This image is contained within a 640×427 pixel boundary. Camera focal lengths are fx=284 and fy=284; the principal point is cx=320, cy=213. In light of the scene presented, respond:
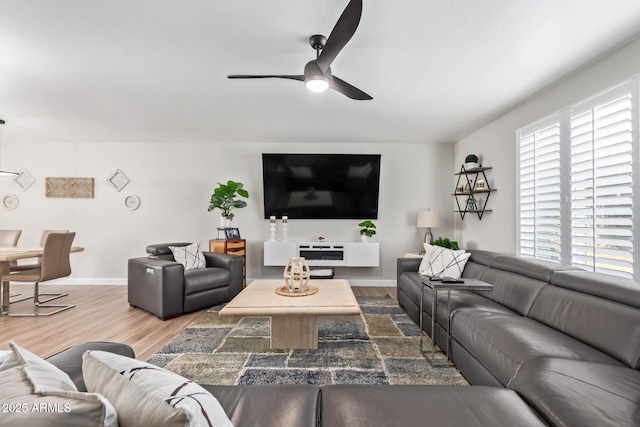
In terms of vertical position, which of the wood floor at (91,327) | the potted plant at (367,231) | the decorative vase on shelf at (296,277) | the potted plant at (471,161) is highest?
the potted plant at (471,161)

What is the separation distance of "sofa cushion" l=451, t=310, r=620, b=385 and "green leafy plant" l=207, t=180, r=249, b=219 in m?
3.47

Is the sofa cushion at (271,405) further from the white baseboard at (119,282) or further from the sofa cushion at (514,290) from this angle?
the white baseboard at (119,282)

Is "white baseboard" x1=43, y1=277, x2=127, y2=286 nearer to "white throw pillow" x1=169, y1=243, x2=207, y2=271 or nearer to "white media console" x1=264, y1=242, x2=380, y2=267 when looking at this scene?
"white throw pillow" x1=169, y1=243, x2=207, y2=271

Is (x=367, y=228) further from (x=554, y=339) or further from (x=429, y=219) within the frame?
(x=554, y=339)

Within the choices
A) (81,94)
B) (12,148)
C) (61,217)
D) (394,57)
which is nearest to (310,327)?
(394,57)

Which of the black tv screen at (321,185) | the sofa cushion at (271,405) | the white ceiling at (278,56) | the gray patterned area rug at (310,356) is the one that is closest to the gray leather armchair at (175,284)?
the gray patterned area rug at (310,356)

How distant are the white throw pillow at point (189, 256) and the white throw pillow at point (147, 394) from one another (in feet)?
10.5

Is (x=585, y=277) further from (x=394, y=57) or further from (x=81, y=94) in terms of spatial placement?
(x=81, y=94)

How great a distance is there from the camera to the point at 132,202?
A: 493 cm

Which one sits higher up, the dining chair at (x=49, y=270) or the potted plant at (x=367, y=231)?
the potted plant at (x=367, y=231)

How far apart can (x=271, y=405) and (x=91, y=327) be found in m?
3.06

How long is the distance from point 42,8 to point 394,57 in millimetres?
2358

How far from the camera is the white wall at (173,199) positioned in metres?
4.89

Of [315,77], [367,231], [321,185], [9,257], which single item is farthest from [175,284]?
[367,231]
